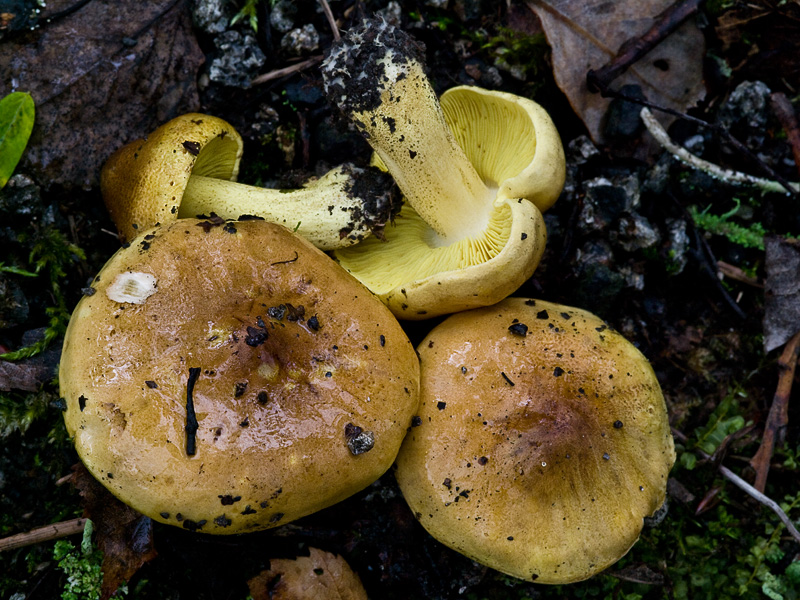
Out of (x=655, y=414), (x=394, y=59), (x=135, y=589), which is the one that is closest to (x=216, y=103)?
(x=394, y=59)

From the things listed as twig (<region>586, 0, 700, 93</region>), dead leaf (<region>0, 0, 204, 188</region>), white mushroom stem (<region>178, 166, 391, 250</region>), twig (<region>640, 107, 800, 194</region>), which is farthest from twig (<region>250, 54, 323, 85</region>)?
twig (<region>640, 107, 800, 194</region>)

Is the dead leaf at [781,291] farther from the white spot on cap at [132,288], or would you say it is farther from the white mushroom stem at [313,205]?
the white spot on cap at [132,288]

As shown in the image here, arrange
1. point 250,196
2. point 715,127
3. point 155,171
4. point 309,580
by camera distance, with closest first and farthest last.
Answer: point 155,171 → point 309,580 → point 250,196 → point 715,127

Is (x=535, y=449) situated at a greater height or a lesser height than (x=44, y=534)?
lesser

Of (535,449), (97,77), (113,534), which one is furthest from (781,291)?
(97,77)

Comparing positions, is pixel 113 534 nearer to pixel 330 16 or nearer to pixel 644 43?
pixel 330 16

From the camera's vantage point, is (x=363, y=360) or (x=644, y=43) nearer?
(x=363, y=360)

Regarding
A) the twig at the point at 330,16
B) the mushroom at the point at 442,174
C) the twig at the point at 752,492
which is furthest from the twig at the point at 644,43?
the twig at the point at 752,492
